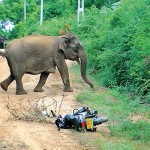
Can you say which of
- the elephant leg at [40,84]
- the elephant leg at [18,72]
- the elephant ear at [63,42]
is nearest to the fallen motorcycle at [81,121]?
the elephant leg at [18,72]

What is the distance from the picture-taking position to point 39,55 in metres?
15.4

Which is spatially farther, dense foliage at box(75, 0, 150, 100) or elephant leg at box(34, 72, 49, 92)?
elephant leg at box(34, 72, 49, 92)

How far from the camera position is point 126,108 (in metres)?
12.8

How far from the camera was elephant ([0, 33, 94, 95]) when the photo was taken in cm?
1502

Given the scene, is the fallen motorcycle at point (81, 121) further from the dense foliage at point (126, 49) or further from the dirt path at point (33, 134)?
the dense foliage at point (126, 49)

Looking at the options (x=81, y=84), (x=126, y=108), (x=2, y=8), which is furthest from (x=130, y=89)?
(x=2, y=8)

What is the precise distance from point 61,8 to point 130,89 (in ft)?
120

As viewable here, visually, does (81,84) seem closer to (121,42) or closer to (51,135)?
(121,42)


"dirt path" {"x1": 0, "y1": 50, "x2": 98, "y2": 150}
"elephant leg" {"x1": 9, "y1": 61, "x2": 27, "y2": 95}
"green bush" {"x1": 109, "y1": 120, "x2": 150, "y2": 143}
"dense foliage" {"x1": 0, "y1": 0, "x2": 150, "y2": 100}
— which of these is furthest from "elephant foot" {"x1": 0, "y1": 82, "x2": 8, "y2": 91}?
"green bush" {"x1": 109, "y1": 120, "x2": 150, "y2": 143}

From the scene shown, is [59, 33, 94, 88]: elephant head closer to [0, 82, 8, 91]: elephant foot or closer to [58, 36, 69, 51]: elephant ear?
[58, 36, 69, 51]: elephant ear

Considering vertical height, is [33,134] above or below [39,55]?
below

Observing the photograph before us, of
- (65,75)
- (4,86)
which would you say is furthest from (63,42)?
(4,86)

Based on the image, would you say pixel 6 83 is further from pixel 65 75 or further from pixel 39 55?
pixel 65 75

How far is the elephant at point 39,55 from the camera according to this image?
15.0 meters
